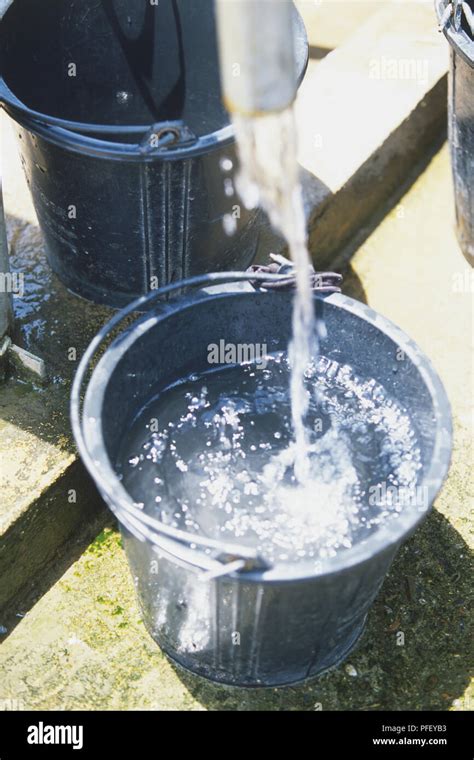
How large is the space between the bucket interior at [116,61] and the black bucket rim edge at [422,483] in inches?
52.6

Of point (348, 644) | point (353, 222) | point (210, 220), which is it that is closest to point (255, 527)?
point (348, 644)

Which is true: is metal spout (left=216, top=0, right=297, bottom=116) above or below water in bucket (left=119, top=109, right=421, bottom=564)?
above

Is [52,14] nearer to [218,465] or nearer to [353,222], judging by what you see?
[353,222]

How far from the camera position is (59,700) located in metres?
2.79

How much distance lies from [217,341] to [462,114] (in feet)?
4.91

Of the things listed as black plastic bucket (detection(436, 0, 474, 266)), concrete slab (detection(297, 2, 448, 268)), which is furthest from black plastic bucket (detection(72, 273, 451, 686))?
black plastic bucket (detection(436, 0, 474, 266))

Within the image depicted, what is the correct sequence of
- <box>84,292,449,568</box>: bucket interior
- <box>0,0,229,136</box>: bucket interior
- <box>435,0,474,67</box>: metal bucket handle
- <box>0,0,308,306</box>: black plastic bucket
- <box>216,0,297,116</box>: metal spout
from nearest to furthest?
<box>216,0,297,116</box>: metal spout → <box>84,292,449,568</box>: bucket interior → <box>0,0,308,306</box>: black plastic bucket → <box>435,0,474,67</box>: metal bucket handle → <box>0,0,229,136</box>: bucket interior

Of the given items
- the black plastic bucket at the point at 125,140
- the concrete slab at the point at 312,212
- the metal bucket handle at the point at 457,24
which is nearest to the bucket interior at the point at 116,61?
the black plastic bucket at the point at 125,140

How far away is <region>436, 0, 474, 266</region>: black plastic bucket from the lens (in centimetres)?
339

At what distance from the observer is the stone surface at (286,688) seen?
2.81 meters

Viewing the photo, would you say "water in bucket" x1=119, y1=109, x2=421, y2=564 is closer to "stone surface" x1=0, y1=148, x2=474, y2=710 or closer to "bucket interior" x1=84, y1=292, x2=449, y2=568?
"bucket interior" x1=84, y1=292, x2=449, y2=568

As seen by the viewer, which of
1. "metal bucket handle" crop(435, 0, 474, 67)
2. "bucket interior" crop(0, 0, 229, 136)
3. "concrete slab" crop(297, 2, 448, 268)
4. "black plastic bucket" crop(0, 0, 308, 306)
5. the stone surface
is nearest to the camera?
the stone surface

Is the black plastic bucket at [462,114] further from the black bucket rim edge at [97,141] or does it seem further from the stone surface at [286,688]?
the stone surface at [286,688]
